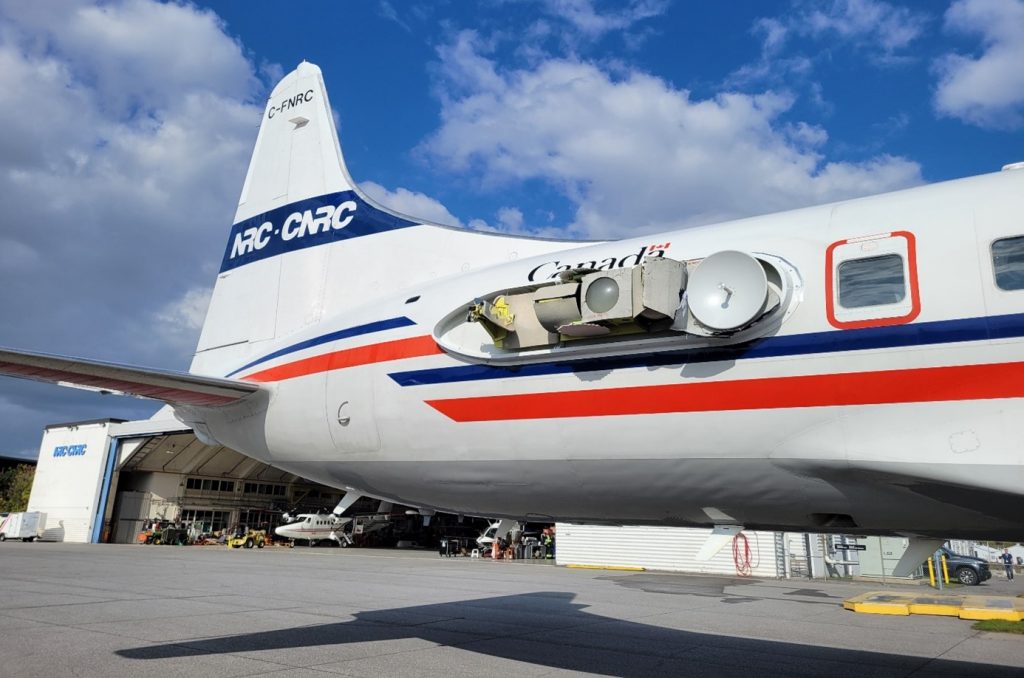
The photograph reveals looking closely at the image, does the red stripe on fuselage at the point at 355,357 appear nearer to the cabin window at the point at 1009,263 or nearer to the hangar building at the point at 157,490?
the cabin window at the point at 1009,263

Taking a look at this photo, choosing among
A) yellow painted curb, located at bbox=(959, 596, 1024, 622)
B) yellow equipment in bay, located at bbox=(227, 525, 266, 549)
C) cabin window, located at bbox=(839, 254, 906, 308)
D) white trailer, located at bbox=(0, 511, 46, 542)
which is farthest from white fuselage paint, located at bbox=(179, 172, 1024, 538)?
white trailer, located at bbox=(0, 511, 46, 542)

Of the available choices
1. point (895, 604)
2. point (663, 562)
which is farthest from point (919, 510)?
point (663, 562)

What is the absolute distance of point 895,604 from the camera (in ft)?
50.7

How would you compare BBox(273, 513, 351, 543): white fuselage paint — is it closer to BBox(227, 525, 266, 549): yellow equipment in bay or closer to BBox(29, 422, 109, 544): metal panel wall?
BBox(227, 525, 266, 549): yellow equipment in bay

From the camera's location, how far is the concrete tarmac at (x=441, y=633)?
8242 millimetres

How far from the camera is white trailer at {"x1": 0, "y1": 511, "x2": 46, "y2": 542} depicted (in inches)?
1732

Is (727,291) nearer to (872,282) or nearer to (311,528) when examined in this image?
(872,282)

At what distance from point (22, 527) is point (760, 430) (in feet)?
174

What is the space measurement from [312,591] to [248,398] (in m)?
9.64

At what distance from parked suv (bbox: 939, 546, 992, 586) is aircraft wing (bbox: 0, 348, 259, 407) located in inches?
1288

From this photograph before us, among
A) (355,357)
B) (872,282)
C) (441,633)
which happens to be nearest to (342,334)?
(355,357)

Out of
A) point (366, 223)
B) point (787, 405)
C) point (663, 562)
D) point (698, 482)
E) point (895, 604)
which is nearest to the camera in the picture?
point (787, 405)

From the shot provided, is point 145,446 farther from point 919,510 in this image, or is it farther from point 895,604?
point 919,510

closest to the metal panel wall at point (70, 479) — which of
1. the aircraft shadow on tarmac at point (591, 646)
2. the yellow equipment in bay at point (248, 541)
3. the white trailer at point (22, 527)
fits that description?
the white trailer at point (22, 527)
